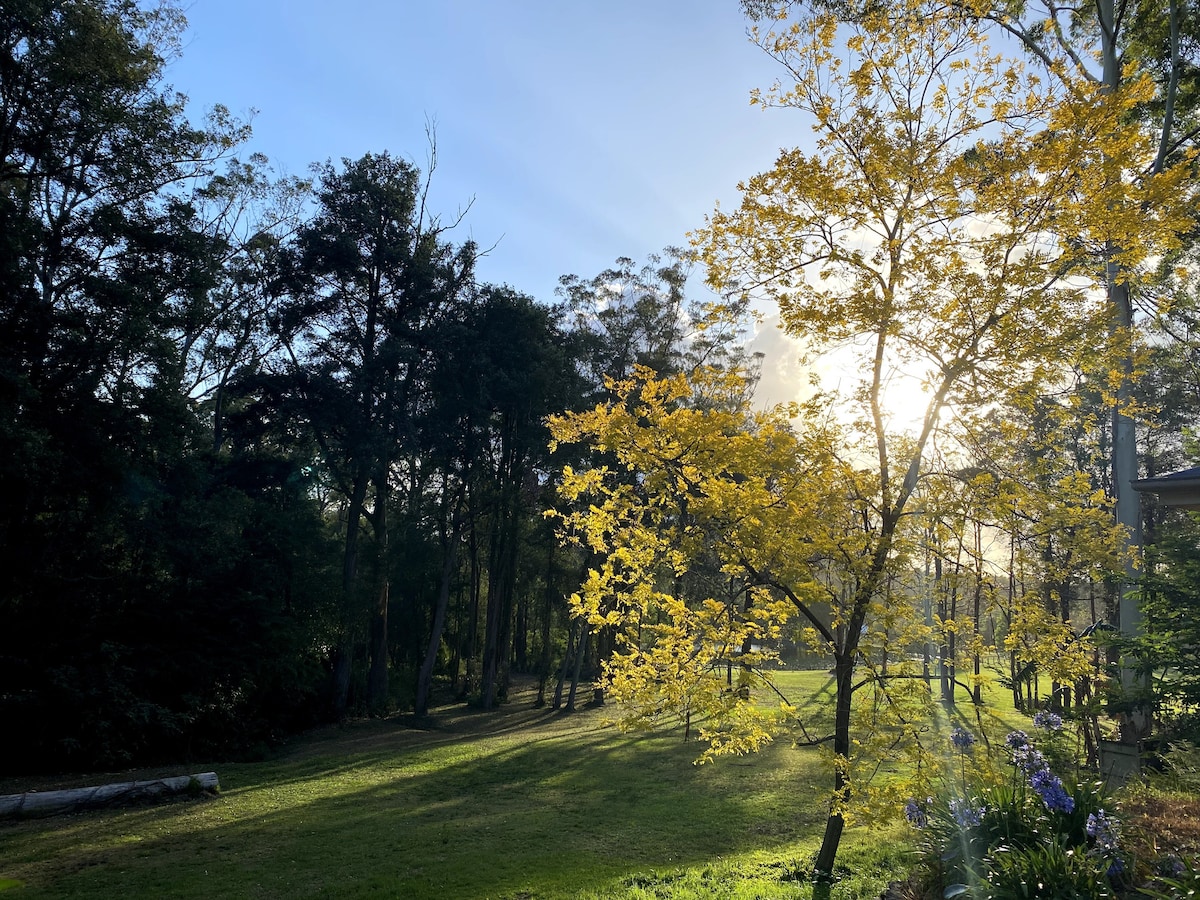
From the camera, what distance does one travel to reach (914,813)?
4.94 m

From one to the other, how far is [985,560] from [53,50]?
17094 mm

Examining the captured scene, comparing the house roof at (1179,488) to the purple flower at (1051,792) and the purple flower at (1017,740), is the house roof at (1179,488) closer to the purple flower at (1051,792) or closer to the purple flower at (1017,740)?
the purple flower at (1017,740)

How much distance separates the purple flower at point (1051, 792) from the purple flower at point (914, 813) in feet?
2.55

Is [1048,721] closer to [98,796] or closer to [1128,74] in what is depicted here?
[1128,74]

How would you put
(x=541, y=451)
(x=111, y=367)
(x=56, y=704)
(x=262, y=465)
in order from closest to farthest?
(x=56, y=704)
(x=111, y=367)
(x=262, y=465)
(x=541, y=451)

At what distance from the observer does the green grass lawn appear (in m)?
6.65

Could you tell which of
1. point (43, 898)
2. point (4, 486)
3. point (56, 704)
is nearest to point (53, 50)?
point (4, 486)

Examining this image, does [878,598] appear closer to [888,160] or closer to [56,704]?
[888,160]

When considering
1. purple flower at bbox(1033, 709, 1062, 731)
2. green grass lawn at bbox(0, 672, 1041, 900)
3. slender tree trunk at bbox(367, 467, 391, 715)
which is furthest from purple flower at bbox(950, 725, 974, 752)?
slender tree trunk at bbox(367, 467, 391, 715)

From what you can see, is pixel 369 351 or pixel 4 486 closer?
pixel 4 486

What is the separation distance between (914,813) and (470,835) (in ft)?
19.1

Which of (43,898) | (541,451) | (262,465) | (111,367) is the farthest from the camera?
(541,451)

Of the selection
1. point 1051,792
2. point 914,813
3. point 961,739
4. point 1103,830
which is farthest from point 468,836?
point 1103,830

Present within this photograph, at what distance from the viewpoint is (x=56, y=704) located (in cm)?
Result: 1291
